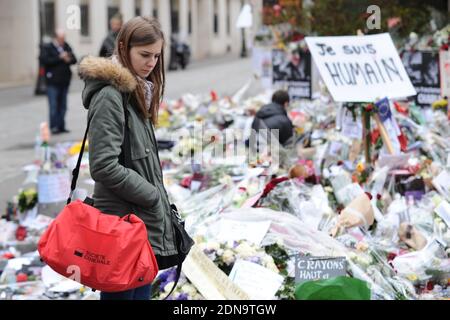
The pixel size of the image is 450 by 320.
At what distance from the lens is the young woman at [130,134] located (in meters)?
3.04

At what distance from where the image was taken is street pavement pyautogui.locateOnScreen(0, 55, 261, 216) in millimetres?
9566

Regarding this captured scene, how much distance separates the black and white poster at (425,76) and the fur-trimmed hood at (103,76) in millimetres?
6340

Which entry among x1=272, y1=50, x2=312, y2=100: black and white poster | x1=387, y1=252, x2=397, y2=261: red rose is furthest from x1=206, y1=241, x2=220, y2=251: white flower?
x1=272, y1=50, x2=312, y2=100: black and white poster

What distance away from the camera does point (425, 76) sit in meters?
9.12

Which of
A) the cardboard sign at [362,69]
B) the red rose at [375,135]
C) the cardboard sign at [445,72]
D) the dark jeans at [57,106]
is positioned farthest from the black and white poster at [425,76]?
the dark jeans at [57,106]

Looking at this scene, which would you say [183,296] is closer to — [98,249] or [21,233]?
[98,249]

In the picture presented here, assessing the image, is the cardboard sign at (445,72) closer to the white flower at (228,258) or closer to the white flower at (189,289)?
the white flower at (228,258)

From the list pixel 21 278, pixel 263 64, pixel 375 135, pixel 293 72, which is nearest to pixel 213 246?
pixel 21 278

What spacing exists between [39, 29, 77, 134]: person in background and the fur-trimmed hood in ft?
30.6

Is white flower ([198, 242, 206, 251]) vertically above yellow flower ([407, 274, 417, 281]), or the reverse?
white flower ([198, 242, 206, 251])

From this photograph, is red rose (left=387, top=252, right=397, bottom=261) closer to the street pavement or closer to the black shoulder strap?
the black shoulder strap

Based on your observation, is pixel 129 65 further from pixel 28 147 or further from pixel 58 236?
pixel 28 147
